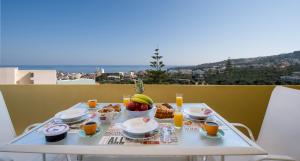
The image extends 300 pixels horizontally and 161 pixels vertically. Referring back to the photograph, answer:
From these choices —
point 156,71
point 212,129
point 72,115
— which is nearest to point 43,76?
point 156,71

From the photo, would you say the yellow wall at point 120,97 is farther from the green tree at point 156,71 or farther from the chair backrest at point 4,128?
the chair backrest at point 4,128

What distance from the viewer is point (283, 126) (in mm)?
1260

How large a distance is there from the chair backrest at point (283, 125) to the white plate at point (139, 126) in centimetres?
87

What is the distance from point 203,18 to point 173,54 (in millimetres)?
944

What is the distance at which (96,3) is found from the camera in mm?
3527

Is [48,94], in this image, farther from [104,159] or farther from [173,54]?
[173,54]

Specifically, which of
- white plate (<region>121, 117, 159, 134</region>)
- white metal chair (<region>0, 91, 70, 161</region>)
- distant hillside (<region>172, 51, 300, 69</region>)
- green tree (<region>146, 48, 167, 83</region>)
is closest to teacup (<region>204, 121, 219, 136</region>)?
white plate (<region>121, 117, 159, 134</region>)

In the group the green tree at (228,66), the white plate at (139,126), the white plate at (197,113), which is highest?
the green tree at (228,66)

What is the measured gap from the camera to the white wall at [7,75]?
307cm

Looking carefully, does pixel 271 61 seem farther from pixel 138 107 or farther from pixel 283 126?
pixel 138 107

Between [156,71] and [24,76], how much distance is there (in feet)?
7.56

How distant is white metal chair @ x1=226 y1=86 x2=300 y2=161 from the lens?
3.77 feet

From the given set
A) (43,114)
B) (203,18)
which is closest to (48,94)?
(43,114)

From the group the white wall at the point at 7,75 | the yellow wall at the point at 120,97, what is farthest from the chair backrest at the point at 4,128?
the white wall at the point at 7,75
